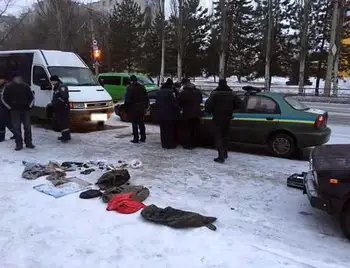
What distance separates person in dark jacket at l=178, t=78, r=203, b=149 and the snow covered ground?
1.81 meters

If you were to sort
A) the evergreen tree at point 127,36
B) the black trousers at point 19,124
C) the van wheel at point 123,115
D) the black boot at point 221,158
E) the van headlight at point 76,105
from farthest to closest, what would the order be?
1. the evergreen tree at point 127,36
2. the van wheel at point 123,115
3. the van headlight at point 76,105
4. the black trousers at point 19,124
5. the black boot at point 221,158

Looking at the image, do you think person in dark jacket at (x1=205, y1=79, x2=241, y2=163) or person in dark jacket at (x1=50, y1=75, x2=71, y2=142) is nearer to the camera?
person in dark jacket at (x1=205, y1=79, x2=241, y2=163)

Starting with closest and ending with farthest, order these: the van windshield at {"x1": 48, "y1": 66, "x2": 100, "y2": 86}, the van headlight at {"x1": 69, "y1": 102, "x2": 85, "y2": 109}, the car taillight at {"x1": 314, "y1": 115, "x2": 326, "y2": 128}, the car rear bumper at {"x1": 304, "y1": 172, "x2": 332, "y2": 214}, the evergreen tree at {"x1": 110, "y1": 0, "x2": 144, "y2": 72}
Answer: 1. the car rear bumper at {"x1": 304, "y1": 172, "x2": 332, "y2": 214}
2. the car taillight at {"x1": 314, "y1": 115, "x2": 326, "y2": 128}
3. the van headlight at {"x1": 69, "y1": 102, "x2": 85, "y2": 109}
4. the van windshield at {"x1": 48, "y1": 66, "x2": 100, "y2": 86}
5. the evergreen tree at {"x1": 110, "y1": 0, "x2": 144, "y2": 72}

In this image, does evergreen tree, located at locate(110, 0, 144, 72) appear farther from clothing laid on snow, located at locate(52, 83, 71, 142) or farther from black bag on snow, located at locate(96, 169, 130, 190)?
black bag on snow, located at locate(96, 169, 130, 190)

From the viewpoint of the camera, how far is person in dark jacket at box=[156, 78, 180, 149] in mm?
8547

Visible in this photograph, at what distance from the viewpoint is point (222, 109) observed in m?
7.29

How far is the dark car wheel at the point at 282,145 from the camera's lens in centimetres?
805

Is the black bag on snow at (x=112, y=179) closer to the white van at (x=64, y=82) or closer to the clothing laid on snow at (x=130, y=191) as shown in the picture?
the clothing laid on snow at (x=130, y=191)

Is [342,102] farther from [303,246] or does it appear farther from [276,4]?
[303,246]

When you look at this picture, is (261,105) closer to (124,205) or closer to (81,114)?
(124,205)

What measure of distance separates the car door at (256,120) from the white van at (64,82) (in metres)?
4.73

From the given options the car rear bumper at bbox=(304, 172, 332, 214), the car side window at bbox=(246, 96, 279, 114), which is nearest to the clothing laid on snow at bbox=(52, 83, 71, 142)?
the car side window at bbox=(246, 96, 279, 114)

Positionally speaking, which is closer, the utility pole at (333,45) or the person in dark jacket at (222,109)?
the person in dark jacket at (222,109)

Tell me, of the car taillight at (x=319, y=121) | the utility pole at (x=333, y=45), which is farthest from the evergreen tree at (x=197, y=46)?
the car taillight at (x=319, y=121)
